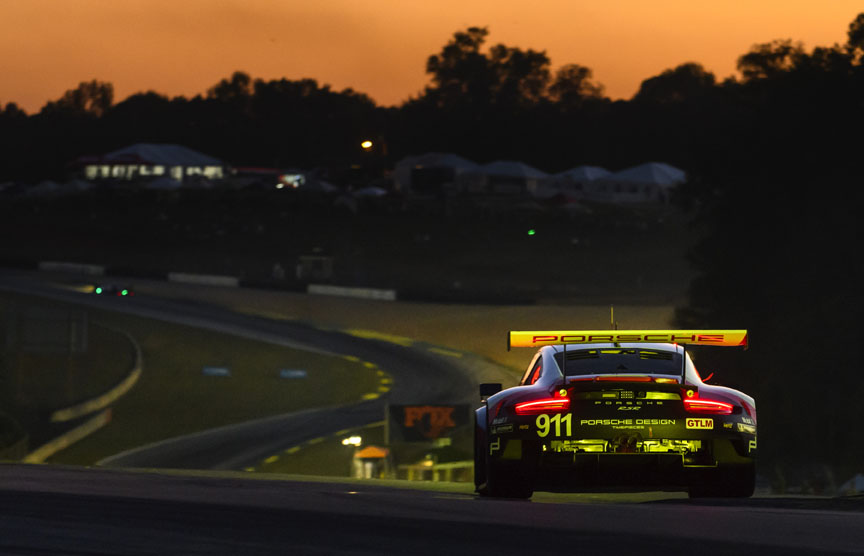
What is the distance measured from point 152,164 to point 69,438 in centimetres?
12858

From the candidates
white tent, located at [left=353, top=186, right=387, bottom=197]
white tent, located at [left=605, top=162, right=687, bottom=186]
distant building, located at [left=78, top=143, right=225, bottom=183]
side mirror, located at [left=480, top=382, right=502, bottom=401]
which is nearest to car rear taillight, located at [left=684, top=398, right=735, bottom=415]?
side mirror, located at [left=480, top=382, right=502, bottom=401]

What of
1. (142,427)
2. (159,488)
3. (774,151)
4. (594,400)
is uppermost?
(774,151)

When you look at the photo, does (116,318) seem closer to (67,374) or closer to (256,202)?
(67,374)

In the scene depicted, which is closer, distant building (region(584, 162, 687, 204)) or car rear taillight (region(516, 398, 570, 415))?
car rear taillight (region(516, 398, 570, 415))

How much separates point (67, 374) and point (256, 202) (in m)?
66.5

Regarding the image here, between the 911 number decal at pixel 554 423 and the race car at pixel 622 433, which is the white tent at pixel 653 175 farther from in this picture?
the 911 number decal at pixel 554 423

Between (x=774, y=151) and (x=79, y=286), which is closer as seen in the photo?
(x=774, y=151)

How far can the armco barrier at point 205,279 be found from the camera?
3219 inches

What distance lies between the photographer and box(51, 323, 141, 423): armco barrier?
46.2m

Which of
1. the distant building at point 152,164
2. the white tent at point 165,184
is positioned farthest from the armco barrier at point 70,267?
the distant building at point 152,164

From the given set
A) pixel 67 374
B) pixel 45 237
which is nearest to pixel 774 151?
pixel 67 374

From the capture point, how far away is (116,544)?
636 cm

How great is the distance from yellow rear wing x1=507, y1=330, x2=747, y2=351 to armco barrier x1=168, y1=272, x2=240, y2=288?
237 feet

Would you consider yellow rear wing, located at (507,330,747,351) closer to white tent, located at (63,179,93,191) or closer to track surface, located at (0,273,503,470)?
track surface, located at (0,273,503,470)
